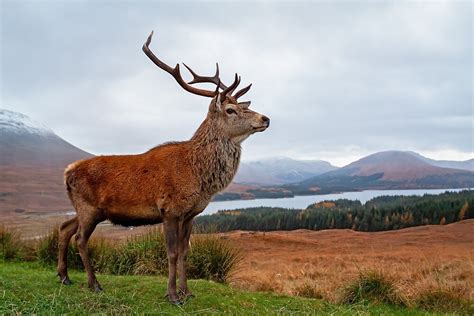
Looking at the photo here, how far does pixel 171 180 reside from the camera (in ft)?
20.2

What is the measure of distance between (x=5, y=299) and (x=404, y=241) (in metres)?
16.1

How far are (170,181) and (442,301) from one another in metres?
5.60

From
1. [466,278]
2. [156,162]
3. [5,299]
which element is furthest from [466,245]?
[5,299]

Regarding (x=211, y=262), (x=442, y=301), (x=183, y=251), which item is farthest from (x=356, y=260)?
(x=183, y=251)

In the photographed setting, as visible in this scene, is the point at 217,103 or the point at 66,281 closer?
the point at 217,103

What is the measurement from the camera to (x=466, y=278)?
9.94m

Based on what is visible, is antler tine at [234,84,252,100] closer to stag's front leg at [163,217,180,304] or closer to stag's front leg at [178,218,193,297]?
stag's front leg at [178,218,193,297]

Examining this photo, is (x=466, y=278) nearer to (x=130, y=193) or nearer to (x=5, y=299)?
(x=130, y=193)

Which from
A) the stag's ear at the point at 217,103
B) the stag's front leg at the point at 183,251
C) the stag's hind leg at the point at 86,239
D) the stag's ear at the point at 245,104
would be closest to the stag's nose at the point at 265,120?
the stag's ear at the point at 245,104

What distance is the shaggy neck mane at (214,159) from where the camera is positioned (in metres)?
6.28

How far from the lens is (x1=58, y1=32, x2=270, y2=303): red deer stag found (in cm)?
610

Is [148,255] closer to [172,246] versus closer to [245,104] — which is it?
[172,246]

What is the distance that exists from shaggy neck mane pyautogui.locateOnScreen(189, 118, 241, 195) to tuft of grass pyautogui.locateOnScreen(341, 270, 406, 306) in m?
3.66

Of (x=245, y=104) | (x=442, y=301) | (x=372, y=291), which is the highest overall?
(x=245, y=104)
